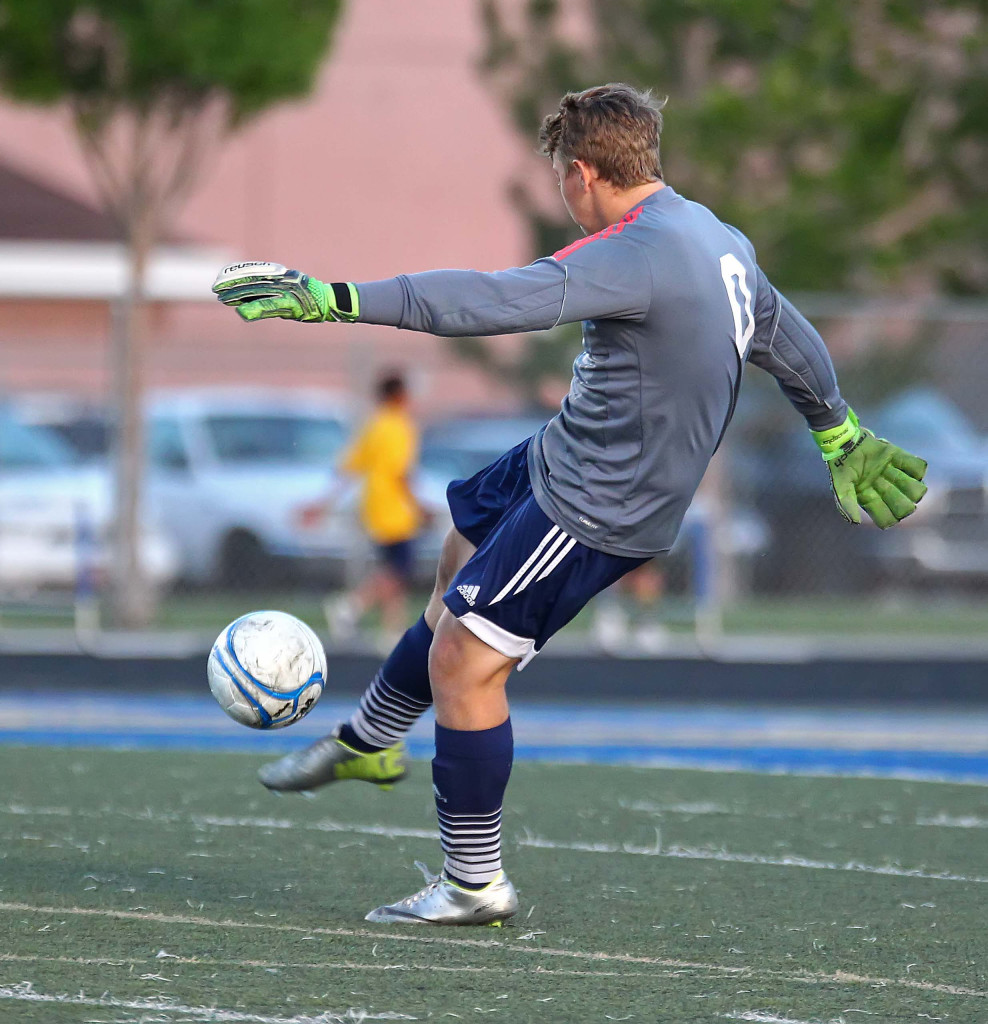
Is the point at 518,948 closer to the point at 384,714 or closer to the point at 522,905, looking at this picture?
the point at 522,905

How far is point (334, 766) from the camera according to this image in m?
5.25

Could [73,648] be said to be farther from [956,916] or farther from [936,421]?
[956,916]

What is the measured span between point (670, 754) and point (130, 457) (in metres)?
6.44

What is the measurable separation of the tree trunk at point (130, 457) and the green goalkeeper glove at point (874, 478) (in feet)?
31.3

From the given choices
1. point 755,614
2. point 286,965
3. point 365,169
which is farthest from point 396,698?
point 365,169

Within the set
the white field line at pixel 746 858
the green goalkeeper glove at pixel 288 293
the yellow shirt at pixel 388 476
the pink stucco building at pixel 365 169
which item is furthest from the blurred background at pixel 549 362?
the green goalkeeper glove at pixel 288 293

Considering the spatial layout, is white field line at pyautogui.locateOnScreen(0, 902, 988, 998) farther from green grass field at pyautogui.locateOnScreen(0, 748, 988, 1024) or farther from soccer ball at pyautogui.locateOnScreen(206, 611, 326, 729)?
soccer ball at pyautogui.locateOnScreen(206, 611, 326, 729)

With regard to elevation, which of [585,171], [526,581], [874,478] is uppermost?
[585,171]

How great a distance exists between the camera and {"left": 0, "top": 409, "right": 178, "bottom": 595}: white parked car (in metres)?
14.7

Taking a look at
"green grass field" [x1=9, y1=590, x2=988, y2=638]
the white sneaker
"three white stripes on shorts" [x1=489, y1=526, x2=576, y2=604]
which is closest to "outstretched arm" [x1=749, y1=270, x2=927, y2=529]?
"three white stripes on shorts" [x1=489, y1=526, x2=576, y2=604]

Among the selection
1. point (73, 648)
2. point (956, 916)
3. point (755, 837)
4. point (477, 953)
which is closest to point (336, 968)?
point (477, 953)

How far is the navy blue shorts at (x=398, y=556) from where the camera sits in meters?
13.2

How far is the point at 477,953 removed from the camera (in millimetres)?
4398

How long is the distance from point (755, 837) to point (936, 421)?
33.9ft
